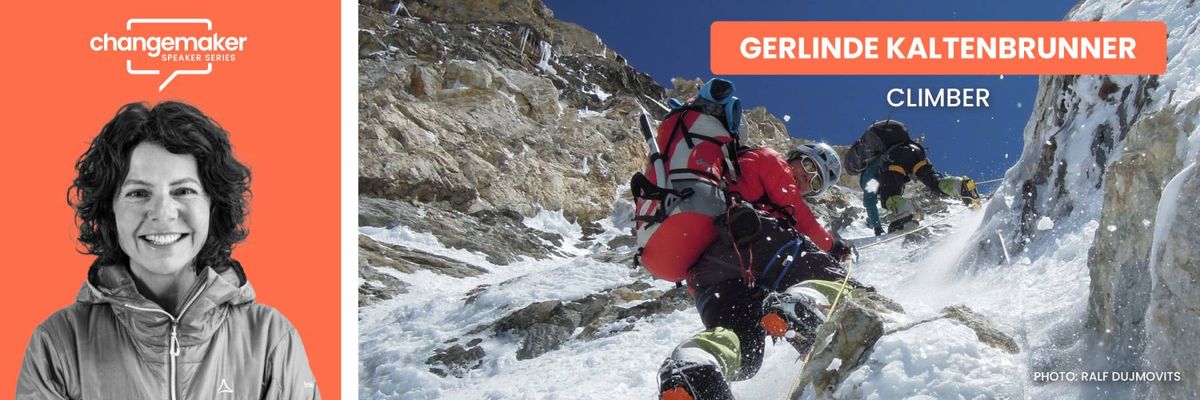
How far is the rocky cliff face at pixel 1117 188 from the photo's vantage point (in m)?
2.33

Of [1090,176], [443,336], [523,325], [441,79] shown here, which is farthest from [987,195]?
[441,79]

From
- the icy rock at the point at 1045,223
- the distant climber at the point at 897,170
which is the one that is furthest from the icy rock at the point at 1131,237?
the distant climber at the point at 897,170

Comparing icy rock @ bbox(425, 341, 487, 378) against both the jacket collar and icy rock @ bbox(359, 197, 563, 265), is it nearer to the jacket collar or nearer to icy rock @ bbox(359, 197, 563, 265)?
the jacket collar

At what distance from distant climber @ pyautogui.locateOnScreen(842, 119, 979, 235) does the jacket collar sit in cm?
521

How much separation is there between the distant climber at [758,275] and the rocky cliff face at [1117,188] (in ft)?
2.92

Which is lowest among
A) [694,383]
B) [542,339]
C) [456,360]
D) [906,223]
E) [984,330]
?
[456,360]

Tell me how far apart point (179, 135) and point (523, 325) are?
4653mm

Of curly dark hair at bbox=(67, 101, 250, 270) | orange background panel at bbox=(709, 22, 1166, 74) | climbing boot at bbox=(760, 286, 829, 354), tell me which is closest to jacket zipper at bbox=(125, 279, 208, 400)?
curly dark hair at bbox=(67, 101, 250, 270)

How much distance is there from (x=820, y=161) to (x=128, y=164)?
3277 mm

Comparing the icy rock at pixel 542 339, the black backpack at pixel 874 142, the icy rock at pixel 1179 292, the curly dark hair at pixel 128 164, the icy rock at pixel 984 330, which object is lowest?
the icy rock at pixel 542 339

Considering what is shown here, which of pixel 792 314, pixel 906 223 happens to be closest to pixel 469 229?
pixel 906 223

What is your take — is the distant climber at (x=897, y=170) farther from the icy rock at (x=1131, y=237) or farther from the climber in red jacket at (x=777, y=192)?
the icy rock at (x=1131, y=237)

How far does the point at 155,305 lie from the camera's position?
230 cm

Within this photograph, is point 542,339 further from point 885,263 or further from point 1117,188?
point 1117,188
